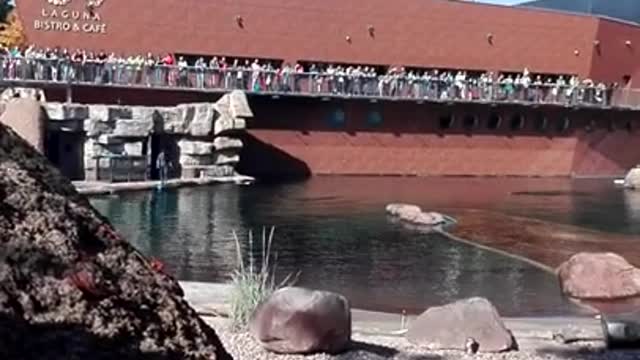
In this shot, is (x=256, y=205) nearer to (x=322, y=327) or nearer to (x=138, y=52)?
(x=138, y=52)

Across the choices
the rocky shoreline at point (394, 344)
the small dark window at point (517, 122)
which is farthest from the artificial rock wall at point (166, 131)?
the rocky shoreline at point (394, 344)

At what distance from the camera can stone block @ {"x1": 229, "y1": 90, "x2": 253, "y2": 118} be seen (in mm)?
38656

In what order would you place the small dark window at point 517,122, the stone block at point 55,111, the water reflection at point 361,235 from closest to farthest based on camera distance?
the water reflection at point 361,235
the stone block at point 55,111
the small dark window at point 517,122

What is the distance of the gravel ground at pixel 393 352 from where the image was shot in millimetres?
7578

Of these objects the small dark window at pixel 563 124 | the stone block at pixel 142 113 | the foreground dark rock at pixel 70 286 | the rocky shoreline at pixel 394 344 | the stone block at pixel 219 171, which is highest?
the foreground dark rock at pixel 70 286

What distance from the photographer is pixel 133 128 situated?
117 ft

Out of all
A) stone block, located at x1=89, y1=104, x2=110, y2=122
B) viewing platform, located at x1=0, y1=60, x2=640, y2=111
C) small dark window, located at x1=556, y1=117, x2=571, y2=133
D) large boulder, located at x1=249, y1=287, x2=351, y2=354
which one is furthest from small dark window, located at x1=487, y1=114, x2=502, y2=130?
large boulder, located at x1=249, y1=287, x2=351, y2=354

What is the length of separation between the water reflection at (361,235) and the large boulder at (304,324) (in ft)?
25.2

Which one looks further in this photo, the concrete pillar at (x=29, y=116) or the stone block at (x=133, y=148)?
the stone block at (x=133, y=148)

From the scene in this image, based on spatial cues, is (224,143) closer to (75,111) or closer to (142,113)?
(142,113)

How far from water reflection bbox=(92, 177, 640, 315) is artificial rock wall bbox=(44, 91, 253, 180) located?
8.42 feet

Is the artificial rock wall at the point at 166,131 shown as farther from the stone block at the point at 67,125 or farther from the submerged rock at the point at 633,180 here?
the submerged rock at the point at 633,180

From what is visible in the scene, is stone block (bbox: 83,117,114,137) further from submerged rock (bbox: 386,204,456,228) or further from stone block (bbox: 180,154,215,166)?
submerged rock (bbox: 386,204,456,228)

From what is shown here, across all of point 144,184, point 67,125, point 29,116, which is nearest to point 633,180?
point 144,184
